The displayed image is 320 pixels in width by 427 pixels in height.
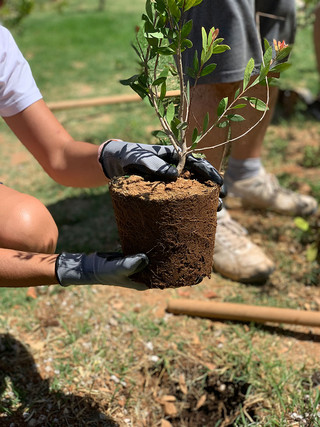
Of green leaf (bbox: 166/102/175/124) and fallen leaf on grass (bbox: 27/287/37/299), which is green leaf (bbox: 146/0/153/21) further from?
fallen leaf on grass (bbox: 27/287/37/299)

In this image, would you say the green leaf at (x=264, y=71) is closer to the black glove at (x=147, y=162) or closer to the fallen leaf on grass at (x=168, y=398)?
the black glove at (x=147, y=162)

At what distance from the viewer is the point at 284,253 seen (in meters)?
2.59

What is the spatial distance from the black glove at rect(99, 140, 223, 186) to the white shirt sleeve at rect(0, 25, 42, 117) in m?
0.37

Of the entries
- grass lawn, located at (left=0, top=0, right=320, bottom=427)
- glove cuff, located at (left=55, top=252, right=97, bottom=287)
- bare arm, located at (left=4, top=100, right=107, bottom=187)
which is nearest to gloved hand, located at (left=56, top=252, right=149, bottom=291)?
glove cuff, located at (left=55, top=252, right=97, bottom=287)

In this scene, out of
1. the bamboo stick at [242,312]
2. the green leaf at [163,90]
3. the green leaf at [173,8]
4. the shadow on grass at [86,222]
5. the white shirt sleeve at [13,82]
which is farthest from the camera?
the shadow on grass at [86,222]

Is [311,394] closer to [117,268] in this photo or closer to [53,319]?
[117,268]

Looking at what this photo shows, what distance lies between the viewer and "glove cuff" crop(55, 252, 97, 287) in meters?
1.31

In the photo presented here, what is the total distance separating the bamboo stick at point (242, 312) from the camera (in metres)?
1.98

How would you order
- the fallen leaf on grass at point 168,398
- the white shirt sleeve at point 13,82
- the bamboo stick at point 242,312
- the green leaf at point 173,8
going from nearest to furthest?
the green leaf at point 173,8, the white shirt sleeve at point 13,82, the fallen leaf on grass at point 168,398, the bamboo stick at point 242,312

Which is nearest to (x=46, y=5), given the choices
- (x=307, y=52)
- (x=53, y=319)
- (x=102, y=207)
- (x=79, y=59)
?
(x=79, y=59)

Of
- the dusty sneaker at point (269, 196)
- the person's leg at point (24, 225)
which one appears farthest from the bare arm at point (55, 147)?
the dusty sneaker at point (269, 196)

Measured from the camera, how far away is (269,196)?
2.87m

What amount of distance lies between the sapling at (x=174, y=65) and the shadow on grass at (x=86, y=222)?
1369mm

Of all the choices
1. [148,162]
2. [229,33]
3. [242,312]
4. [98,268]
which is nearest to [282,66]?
[148,162]
